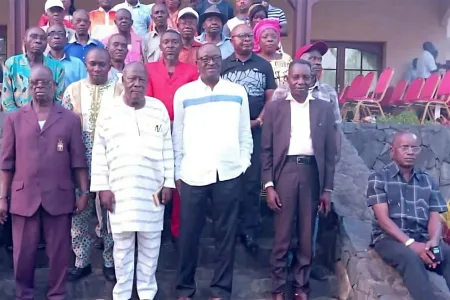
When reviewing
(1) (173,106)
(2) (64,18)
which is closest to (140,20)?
(2) (64,18)

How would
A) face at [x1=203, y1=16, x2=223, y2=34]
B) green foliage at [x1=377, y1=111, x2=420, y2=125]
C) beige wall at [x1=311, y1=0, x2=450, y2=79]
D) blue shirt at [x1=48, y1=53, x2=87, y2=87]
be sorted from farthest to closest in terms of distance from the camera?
beige wall at [x1=311, y1=0, x2=450, y2=79]
green foliage at [x1=377, y1=111, x2=420, y2=125]
face at [x1=203, y1=16, x2=223, y2=34]
blue shirt at [x1=48, y1=53, x2=87, y2=87]

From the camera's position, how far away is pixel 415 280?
4.52m

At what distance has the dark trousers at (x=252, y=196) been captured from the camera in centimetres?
548

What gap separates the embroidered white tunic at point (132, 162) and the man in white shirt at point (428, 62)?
8.04 meters

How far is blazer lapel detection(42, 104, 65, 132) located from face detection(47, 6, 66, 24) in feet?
5.63

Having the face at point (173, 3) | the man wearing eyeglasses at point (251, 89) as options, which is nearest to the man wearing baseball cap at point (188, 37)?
the man wearing eyeglasses at point (251, 89)

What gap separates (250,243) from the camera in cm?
546

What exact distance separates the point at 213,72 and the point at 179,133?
19.4 inches

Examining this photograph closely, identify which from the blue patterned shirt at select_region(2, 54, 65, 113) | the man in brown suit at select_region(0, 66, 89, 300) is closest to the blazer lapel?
the man in brown suit at select_region(0, 66, 89, 300)

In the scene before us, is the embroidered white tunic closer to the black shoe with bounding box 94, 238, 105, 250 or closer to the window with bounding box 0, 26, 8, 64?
the black shoe with bounding box 94, 238, 105, 250

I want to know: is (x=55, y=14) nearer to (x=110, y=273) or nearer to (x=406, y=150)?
(x=110, y=273)

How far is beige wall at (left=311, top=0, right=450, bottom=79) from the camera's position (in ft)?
40.5

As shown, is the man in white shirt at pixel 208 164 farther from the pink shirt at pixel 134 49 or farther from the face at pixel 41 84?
the pink shirt at pixel 134 49

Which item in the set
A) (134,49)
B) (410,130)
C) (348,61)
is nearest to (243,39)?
(134,49)
